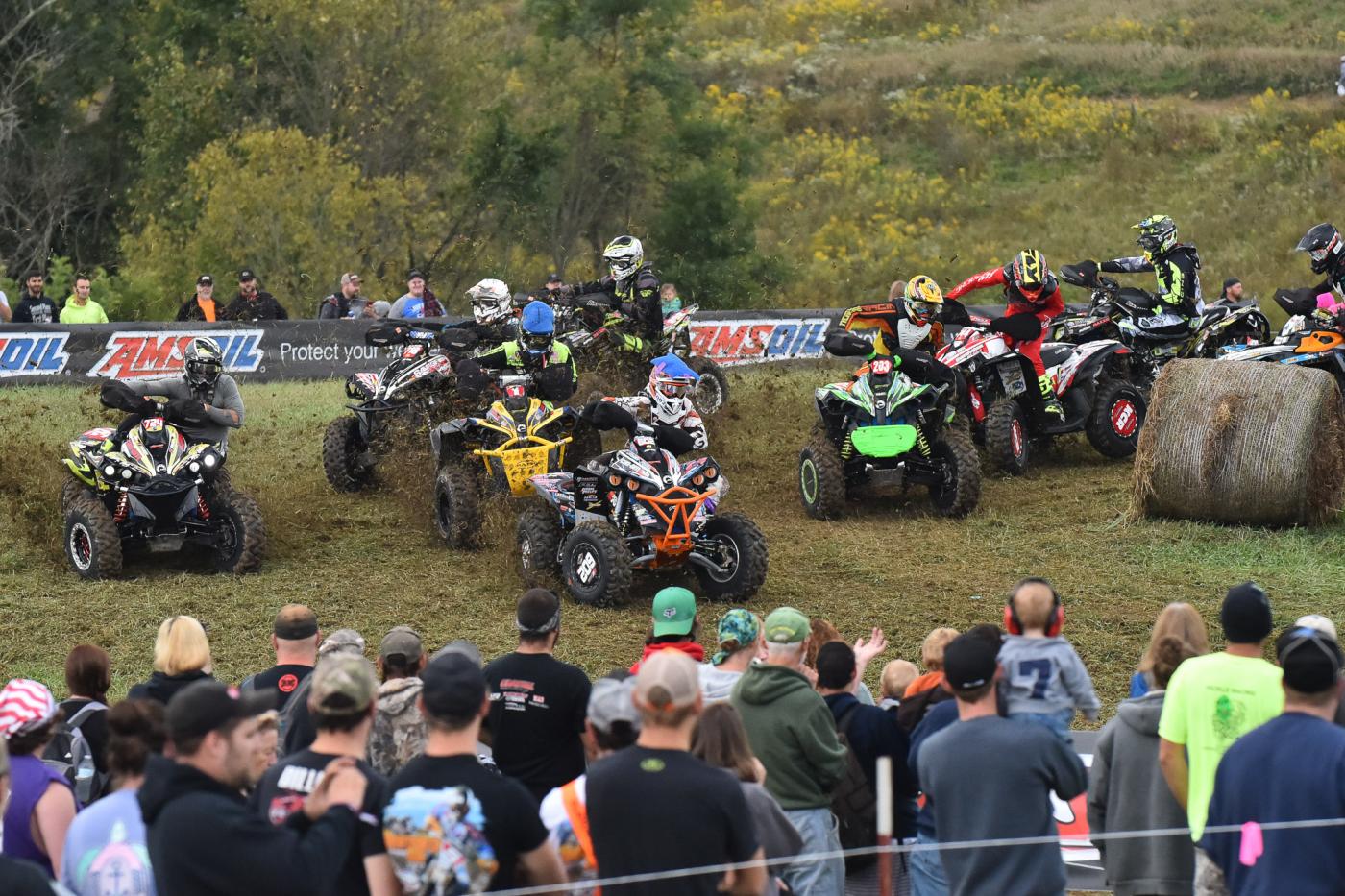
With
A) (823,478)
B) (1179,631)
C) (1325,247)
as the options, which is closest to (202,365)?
(823,478)

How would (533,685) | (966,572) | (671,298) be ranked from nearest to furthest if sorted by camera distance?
(533,685)
(966,572)
(671,298)

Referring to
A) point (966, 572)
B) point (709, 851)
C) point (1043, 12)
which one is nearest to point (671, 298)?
point (966, 572)

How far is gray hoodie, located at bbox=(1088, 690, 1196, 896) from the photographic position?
613 cm

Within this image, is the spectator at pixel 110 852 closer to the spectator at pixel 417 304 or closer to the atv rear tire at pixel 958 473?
the atv rear tire at pixel 958 473

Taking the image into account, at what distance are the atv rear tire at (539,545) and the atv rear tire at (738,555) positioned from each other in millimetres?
1138

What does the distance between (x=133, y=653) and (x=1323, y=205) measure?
29.1 metres

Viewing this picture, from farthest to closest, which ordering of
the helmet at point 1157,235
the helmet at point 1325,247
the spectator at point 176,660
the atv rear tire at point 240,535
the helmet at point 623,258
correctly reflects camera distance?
the helmet at point 623,258 < the helmet at point 1157,235 < the helmet at point 1325,247 < the atv rear tire at point 240,535 < the spectator at point 176,660

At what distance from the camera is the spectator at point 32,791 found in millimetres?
5516

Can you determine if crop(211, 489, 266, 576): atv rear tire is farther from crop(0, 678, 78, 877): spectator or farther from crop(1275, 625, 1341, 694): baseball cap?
crop(1275, 625, 1341, 694): baseball cap

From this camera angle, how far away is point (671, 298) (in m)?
23.6

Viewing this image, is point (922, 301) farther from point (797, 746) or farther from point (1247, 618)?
point (1247, 618)

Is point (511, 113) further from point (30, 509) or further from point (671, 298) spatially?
point (30, 509)

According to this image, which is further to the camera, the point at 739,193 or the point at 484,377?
the point at 739,193

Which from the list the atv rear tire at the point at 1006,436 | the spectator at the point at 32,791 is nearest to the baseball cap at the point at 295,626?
the spectator at the point at 32,791
